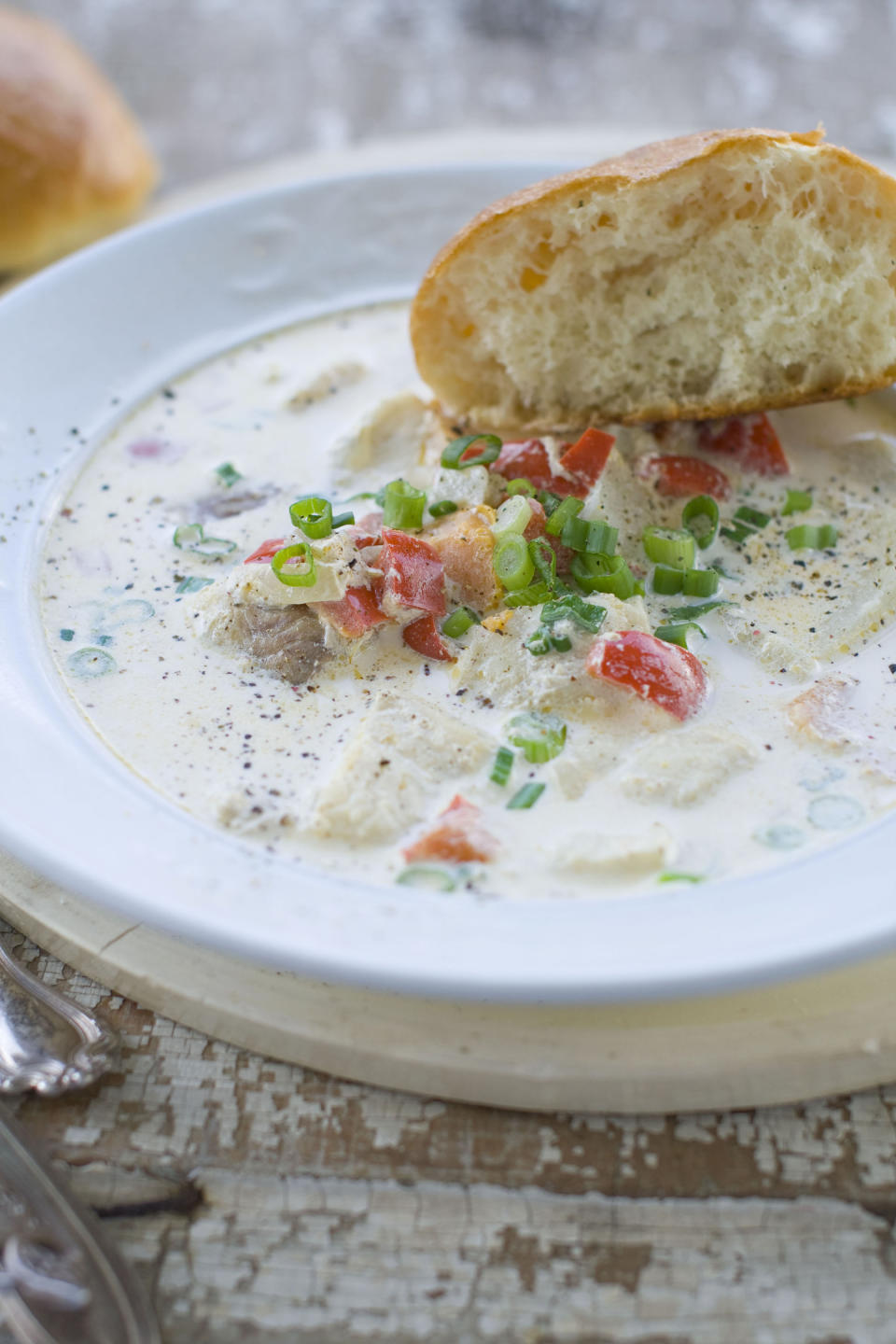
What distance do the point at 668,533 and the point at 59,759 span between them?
1.99 meters

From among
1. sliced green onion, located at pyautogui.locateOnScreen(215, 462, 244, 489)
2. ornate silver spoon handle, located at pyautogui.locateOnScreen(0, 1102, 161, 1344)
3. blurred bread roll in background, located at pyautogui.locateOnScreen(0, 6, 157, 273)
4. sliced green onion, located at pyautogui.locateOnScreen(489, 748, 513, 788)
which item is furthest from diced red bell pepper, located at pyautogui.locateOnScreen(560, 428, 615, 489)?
blurred bread roll in background, located at pyautogui.locateOnScreen(0, 6, 157, 273)

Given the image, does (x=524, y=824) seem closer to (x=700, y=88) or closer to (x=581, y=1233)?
(x=581, y=1233)

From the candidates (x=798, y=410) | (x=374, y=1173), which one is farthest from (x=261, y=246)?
(x=374, y=1173)

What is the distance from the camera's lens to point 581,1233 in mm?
2521

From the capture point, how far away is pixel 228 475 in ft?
14.3

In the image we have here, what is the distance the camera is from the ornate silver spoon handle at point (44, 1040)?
2.70m

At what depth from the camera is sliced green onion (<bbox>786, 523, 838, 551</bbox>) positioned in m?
4.04

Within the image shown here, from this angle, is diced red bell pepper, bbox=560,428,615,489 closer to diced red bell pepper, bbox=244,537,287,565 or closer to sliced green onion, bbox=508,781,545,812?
diced red bell pepper, bbox=244,537,287,565

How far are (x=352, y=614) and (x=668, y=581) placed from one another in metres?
0.99

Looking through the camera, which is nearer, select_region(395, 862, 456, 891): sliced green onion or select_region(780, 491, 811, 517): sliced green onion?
select_region(395, 862, 456, 891): sliced green onion

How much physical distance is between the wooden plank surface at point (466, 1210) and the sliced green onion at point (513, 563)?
1.55 m

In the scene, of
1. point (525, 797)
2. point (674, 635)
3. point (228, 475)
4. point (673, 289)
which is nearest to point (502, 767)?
point (525, 797)

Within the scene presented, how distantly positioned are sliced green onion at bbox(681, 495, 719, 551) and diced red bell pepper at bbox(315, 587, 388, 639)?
1.14m

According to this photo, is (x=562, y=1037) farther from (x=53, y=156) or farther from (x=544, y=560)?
(x=53, y=156)
